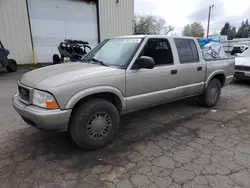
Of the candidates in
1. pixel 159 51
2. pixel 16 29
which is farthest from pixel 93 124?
pixel 16 29

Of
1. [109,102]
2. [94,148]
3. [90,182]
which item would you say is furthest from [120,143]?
[90,182]

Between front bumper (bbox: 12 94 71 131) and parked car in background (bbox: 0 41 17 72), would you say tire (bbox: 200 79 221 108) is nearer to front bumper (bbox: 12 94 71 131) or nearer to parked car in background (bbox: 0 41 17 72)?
front bumper (bbox: 12 94 71 131)

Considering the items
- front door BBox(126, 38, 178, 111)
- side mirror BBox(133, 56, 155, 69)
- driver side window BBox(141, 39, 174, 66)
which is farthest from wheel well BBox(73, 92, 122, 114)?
driver side window BBox(141, 39, 174, 66)

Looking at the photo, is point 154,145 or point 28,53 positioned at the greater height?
point 28,53

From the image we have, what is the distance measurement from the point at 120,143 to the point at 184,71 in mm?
2046

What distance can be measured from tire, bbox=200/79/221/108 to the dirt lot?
629 millimetres

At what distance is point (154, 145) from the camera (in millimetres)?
3312

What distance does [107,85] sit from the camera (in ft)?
10.0

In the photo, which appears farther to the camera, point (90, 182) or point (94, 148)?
point (94, 148)

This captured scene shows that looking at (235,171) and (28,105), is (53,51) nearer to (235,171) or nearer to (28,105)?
(28,105)

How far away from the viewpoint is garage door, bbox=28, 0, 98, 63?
515 inches

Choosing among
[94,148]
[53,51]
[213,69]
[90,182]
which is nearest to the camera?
[90,182]

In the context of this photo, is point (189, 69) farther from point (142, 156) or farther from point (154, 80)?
point (142, 156)

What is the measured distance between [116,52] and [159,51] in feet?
2.78
